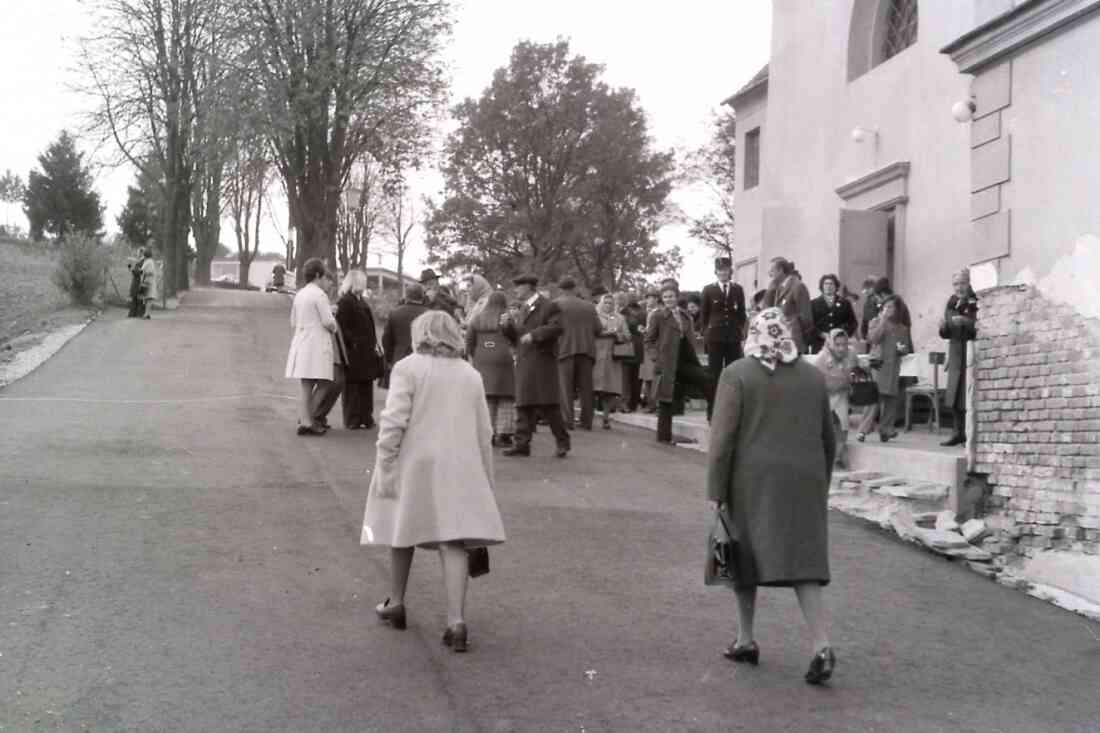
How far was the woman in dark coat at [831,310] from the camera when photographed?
14.7 meters

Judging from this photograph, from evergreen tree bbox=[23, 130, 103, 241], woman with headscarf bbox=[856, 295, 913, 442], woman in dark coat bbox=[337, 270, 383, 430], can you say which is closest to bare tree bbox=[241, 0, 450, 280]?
Result: woman in dark coat bbox=[337, 270, 383, 430]

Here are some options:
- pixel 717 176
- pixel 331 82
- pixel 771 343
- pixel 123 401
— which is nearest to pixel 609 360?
pixel 123 401

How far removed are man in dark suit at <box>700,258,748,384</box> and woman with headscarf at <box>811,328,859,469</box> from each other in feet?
7.51

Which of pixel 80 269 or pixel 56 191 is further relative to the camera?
pixel 56 191

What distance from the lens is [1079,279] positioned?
989 cm

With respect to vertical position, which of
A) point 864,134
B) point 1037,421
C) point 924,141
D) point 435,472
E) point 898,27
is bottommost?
point 435,472

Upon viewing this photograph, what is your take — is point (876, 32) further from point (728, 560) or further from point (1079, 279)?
point (728, 560)

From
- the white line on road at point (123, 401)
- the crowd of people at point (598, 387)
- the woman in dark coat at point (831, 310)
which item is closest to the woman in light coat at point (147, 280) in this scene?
the white line on road at point (123, 401)

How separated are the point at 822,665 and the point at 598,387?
464 inches

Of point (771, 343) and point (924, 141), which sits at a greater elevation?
point (924, 141)

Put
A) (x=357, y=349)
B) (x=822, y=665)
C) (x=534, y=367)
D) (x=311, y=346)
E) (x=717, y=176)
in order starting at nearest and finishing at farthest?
(x=822, y=665) → (x=534, y=367) → (x=311, y=346) → (x=357, y=349) → (x=717, y=176)

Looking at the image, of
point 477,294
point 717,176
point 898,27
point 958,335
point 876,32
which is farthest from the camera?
point 717,176

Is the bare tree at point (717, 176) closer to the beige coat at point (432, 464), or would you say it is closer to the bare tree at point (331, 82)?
the bare tree at point (331, 82)

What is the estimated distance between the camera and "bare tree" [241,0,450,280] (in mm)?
35094
